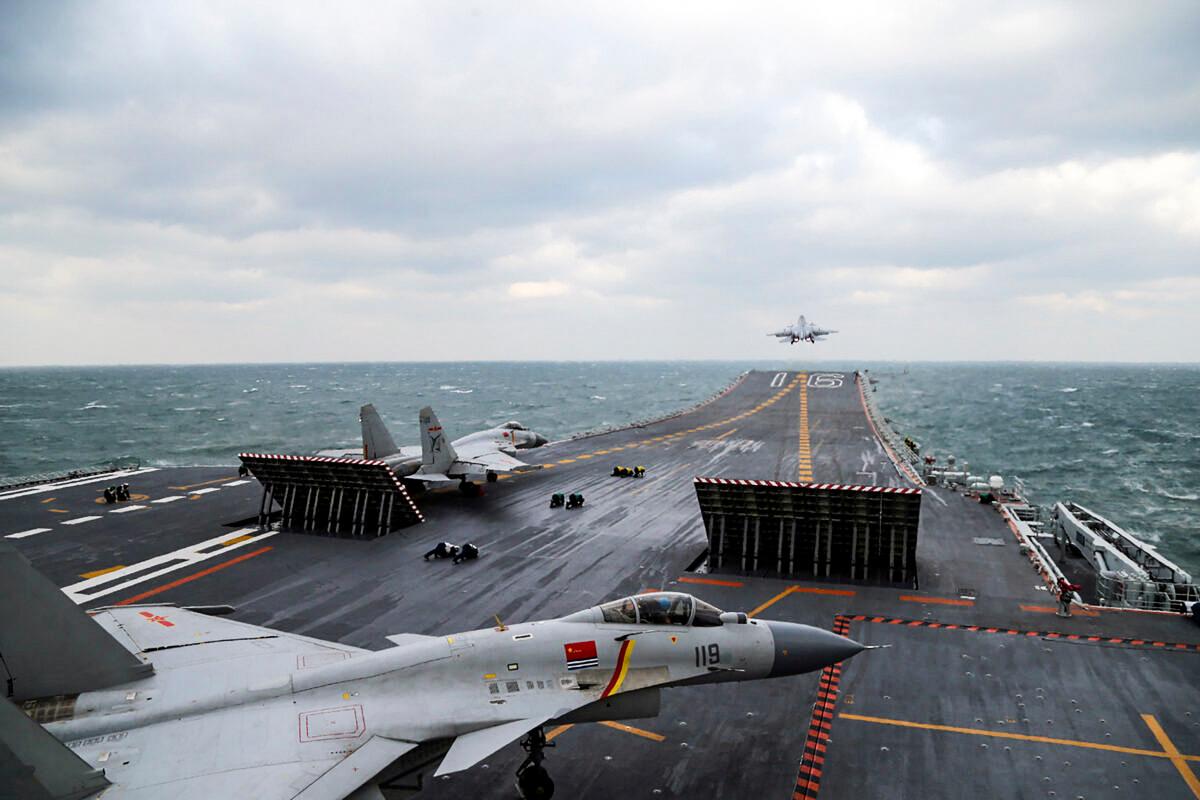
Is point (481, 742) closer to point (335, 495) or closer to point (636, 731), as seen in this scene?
point (636, 731)

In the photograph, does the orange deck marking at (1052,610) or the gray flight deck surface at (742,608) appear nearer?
the gray flight deck surface at (742,608)

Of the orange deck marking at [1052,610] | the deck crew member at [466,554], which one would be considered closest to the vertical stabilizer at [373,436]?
the deck crew member at [466,554]

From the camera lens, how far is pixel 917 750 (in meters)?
13.3

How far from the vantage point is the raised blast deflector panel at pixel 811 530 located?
23.8 meters

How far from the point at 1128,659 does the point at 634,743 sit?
13.5 m

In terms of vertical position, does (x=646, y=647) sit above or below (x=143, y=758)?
above

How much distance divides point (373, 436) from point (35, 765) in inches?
1080

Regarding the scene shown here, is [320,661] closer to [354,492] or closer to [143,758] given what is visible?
[143,758]

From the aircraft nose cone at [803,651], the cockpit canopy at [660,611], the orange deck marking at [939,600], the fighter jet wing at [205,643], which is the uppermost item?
the cockpit canopy at [660,611]

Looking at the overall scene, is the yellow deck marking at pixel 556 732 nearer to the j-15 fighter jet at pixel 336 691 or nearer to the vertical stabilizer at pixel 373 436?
the j-15 fighter jet at pixel 336 691

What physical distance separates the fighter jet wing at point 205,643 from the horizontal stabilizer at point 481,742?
312 centimetres

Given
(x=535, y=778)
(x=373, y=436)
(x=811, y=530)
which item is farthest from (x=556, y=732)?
(x=373, y=436)

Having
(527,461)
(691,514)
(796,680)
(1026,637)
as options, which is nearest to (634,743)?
(796,680)

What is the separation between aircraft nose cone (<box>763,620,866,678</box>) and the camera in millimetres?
12586
